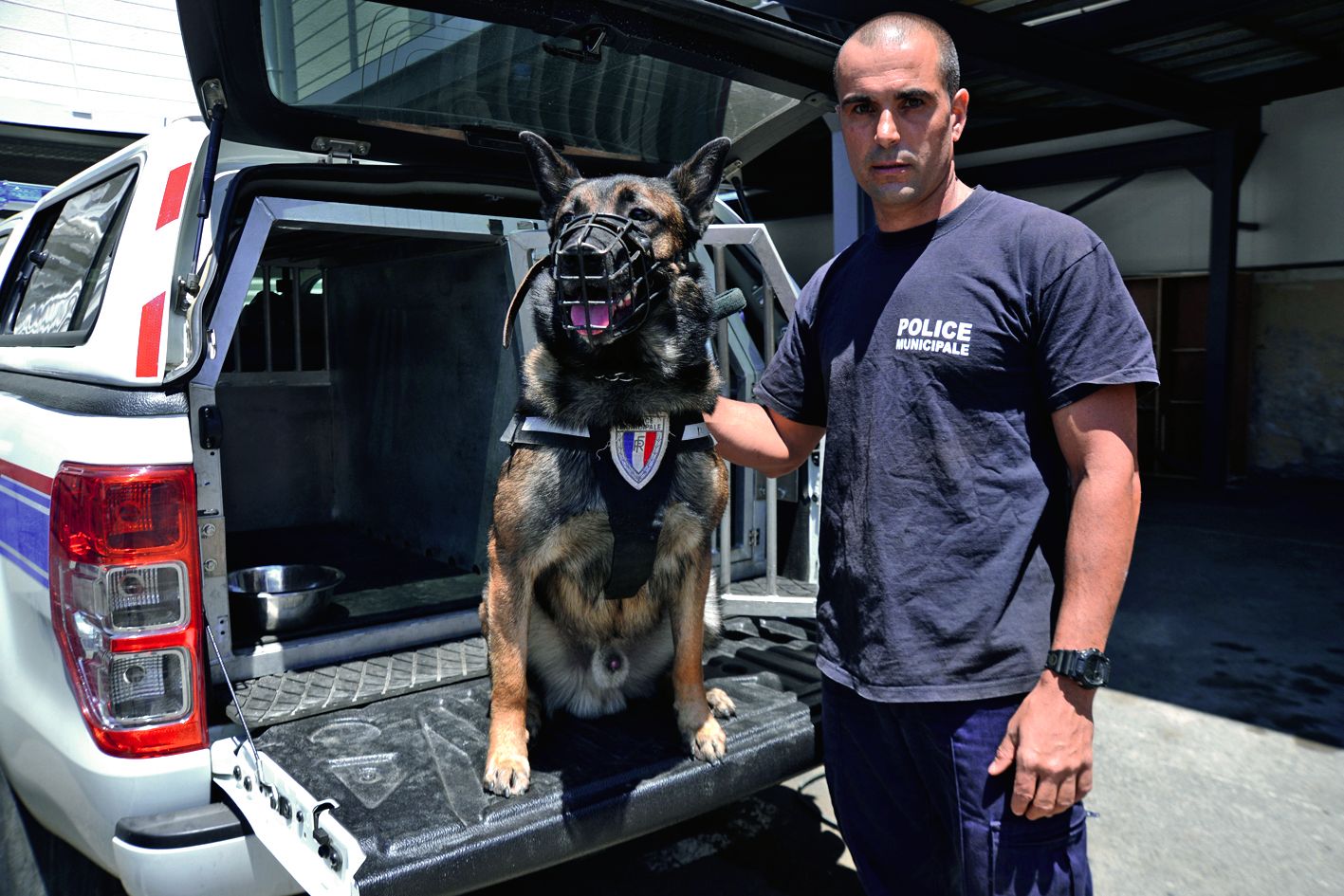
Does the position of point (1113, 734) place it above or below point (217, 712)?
below

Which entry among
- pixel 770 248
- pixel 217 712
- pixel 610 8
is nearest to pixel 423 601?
pixel 217 712

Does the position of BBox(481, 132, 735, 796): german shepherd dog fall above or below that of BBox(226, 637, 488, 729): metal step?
above

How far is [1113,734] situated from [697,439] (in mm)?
2870

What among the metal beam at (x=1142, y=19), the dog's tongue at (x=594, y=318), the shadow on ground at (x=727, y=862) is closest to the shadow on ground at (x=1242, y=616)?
the shadow on ground at (x=727, y=862)

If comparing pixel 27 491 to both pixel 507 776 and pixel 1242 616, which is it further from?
pixel 1242 616

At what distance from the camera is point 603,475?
2.43 metres

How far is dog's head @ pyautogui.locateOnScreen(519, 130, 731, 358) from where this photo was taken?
2016 mm

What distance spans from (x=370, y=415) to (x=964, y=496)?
4.06 m

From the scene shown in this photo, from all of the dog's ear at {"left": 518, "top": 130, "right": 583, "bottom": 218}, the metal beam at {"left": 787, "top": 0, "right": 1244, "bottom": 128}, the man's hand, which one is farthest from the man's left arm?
the metal beam at {"left": 787, "top": 0, "right": 1244, "bottom": 128}

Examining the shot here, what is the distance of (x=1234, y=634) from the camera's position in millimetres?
5578

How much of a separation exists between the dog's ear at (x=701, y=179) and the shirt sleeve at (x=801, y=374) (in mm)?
459

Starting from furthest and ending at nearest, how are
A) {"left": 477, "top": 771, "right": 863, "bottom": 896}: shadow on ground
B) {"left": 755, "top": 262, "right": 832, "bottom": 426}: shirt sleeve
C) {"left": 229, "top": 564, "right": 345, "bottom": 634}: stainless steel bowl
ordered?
{"left": 229, "top": 564, "right": 345, "bottom": 634}: stainless steel bowl → {"left": 477, "top": 771, "right": 863, "bottom": 896}: shadow on ground → {"left": 755, "top": 262, "right": 832, "bottom": 426}: shirt sleeve

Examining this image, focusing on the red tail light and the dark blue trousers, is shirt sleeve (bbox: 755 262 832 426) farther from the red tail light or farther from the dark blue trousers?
the red tail light

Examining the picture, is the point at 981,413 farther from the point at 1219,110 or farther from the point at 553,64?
the point at 1219,110
